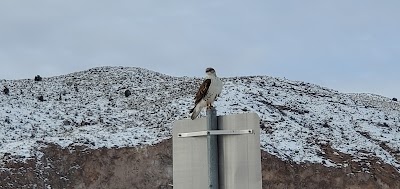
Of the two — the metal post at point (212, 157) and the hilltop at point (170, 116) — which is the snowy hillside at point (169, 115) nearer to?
the hilltop at point (170, 116)

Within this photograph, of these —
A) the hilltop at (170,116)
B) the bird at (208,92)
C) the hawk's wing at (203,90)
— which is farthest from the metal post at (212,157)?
the hilltop at (170,116)

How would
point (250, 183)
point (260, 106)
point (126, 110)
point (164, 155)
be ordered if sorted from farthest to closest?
point (126, 110)
point (260, 106)
point (164, 155)
point (250, 183)

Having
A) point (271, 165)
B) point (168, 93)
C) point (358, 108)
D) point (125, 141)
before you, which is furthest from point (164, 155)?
point (358, 108)

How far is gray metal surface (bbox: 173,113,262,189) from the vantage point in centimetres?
310

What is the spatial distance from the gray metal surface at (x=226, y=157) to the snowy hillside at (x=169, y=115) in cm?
3295

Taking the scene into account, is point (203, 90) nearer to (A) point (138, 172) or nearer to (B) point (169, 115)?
(A) point (138, 172)

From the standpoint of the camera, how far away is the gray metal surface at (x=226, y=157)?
3.10 meters

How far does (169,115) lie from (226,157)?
3968cm

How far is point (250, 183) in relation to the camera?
121 inches

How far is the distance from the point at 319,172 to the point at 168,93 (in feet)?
56.7

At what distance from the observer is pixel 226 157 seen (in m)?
3.24

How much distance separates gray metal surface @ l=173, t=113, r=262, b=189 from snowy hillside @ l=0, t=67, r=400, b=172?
3295cm

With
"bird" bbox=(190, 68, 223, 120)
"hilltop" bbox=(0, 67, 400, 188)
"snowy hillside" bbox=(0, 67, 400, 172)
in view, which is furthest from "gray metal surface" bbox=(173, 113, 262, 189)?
"snowy hillside" bbox=(0, 67, 400, 172)

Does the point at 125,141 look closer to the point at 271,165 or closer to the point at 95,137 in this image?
the point at 95,137
